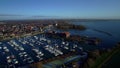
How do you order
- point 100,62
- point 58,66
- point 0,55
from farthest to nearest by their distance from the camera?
point 0,55 < point 100,62 < point 58,66

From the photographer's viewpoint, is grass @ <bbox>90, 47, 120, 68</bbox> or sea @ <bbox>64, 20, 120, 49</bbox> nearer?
grass @ <bbox>90, 47, 120, 68</bbox>

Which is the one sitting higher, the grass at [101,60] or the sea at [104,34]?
the grass at [101,60]

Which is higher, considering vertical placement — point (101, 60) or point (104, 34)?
point (101, 60)

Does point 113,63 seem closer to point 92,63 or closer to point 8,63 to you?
Answer: point 92,63

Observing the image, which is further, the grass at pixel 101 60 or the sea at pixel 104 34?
the sea at pixel 104 34

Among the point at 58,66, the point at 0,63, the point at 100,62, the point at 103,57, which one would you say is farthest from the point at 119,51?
the point at 0,63

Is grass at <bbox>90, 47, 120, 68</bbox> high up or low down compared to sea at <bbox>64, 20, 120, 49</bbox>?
up

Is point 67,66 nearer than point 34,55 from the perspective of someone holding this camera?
Yes

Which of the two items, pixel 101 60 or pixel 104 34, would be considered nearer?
pixel 101 60

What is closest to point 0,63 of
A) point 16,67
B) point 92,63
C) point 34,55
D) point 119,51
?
point 16,67

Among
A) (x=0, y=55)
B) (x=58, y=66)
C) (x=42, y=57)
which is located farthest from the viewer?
(x=0, y=55)

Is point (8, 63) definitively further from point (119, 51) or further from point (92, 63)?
point (119, 51)
